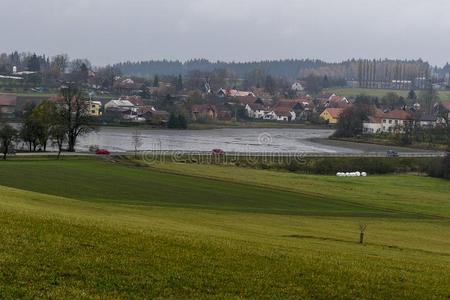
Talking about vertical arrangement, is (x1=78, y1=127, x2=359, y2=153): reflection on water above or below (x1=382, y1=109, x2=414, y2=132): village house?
below

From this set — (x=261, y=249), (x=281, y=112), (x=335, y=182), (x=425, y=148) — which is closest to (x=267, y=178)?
(x=335, y=182)

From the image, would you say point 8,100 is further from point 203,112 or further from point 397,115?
point 397,115

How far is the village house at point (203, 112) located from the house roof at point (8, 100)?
1432 inches

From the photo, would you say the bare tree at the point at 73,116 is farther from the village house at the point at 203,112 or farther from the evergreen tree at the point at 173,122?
the village house at the point at 203,112

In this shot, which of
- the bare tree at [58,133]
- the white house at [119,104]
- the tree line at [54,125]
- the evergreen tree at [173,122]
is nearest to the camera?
the bare tree at [58,133]

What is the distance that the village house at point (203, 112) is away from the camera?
13561 centimetres

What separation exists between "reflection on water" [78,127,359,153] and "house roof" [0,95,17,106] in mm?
25062

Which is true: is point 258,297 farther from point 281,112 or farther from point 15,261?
point 281,112

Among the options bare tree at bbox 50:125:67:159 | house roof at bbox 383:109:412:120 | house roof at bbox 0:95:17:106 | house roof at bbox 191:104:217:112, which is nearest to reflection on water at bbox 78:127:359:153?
bare tree at bbox 50:125:67:159

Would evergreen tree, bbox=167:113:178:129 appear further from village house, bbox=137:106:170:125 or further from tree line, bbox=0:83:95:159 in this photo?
tree line, bbox=0:83:95:159

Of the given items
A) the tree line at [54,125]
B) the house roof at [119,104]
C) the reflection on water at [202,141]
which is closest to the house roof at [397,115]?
the reflection on water at [202,141]

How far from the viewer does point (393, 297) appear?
38.3ft

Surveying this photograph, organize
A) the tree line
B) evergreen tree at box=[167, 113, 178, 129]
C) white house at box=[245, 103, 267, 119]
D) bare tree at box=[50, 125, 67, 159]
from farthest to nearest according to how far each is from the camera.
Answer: white house at box=[245, 103, 267, 119], evergreen tree at box=[167, 113, 178, 129], the tree line, bare tree at box=[50, 125, 67, 159]

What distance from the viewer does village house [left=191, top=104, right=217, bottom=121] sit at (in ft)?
445
